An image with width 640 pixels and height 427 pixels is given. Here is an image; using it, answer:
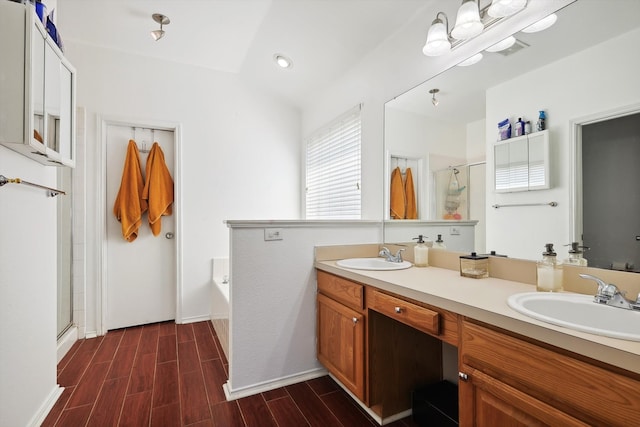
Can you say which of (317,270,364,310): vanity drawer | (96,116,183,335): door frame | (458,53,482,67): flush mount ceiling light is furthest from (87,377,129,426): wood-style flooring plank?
(458,53,482,67): flush mount ceiling light

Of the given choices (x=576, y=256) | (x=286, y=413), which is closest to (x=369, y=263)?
(x=286, y=413)

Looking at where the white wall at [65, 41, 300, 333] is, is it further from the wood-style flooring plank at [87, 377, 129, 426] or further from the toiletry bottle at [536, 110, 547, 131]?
the toiletry bottle at [536, 110, 547, 131]

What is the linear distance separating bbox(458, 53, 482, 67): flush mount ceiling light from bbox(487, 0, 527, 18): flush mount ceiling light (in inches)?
9.9

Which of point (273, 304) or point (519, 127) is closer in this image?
point (519, 127)

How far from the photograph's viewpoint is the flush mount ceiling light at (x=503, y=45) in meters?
1.50

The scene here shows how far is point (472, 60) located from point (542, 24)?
1.22 ft

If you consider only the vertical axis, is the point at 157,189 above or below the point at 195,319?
above

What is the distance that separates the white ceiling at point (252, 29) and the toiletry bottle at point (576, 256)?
1675 millimetres

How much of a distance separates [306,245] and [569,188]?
1456 mm

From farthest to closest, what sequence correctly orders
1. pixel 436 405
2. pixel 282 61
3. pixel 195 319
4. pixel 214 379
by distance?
pixel 195 319, pixel 282 61, pixel 214 379, pixel 436 405

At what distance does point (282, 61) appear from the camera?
2.95 meters

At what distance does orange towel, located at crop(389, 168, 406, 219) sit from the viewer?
2.27m

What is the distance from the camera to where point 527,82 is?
142cm

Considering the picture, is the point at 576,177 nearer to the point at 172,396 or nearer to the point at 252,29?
the point at 172,396
